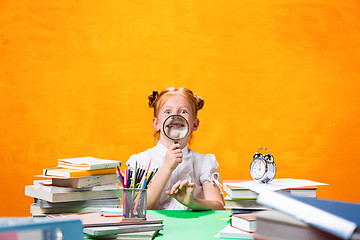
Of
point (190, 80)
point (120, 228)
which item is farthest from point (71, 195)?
point (190, 80)

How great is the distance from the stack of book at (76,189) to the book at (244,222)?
17.3 inches

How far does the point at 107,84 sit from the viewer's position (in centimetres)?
340

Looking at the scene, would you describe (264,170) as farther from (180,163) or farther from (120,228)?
(180,163)

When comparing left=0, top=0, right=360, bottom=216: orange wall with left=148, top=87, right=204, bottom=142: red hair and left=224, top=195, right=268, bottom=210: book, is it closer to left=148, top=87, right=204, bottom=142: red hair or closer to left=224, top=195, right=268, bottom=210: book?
left=148, top=87, right=204, bottom=142: red hair

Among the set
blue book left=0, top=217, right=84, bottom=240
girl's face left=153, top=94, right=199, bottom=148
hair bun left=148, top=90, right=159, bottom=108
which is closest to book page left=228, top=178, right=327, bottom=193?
blue book left=0, top=217, right=84, bottom=240

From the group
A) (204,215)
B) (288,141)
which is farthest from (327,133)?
(204,215)

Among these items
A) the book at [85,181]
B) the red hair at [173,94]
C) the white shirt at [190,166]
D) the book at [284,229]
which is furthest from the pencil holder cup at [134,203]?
the red hair at [173,94]

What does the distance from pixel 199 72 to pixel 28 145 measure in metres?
1.40

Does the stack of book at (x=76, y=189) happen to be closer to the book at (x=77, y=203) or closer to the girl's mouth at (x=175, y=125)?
the book at (x=77, y=203)

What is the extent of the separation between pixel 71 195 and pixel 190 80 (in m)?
2.00

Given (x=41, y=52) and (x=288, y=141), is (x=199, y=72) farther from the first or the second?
(x=41, y=52)

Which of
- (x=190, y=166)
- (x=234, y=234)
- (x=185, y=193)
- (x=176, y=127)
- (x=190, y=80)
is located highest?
(x=190, y=80)

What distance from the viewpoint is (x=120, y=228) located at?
1.29 metres

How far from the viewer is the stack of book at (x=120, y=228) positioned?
50.0 inches
